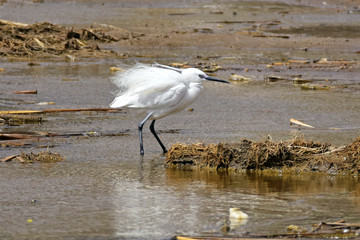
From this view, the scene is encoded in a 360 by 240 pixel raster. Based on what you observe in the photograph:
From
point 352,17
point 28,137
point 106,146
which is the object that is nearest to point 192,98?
point 106,146

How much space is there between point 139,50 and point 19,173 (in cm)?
975

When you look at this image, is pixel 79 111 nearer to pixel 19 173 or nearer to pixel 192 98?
pixel 192 98

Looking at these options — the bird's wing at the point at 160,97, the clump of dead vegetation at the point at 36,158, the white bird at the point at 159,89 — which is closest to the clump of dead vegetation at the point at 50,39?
the white bird at the point at 159,89

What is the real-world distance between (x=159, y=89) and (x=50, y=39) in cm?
883

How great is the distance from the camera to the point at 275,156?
659 cm

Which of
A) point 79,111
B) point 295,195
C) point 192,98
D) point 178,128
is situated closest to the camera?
point 295,195

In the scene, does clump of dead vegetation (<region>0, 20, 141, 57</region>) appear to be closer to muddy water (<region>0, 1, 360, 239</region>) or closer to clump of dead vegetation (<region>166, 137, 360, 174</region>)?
muddy water (<region>0, 1, 360, 239</region>)

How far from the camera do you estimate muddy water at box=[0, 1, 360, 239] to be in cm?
503

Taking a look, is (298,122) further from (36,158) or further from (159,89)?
(36,158)

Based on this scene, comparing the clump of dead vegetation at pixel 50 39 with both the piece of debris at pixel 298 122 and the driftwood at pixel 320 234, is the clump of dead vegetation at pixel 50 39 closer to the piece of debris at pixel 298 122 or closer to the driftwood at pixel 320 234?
the piece of debris at pixel 298 122

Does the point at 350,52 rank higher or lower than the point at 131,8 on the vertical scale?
lower

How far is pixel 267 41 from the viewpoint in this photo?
17.1m

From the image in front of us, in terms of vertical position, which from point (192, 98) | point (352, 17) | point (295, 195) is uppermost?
point (352, 17)

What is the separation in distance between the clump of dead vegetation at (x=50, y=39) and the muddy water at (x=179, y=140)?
0.51 metres
